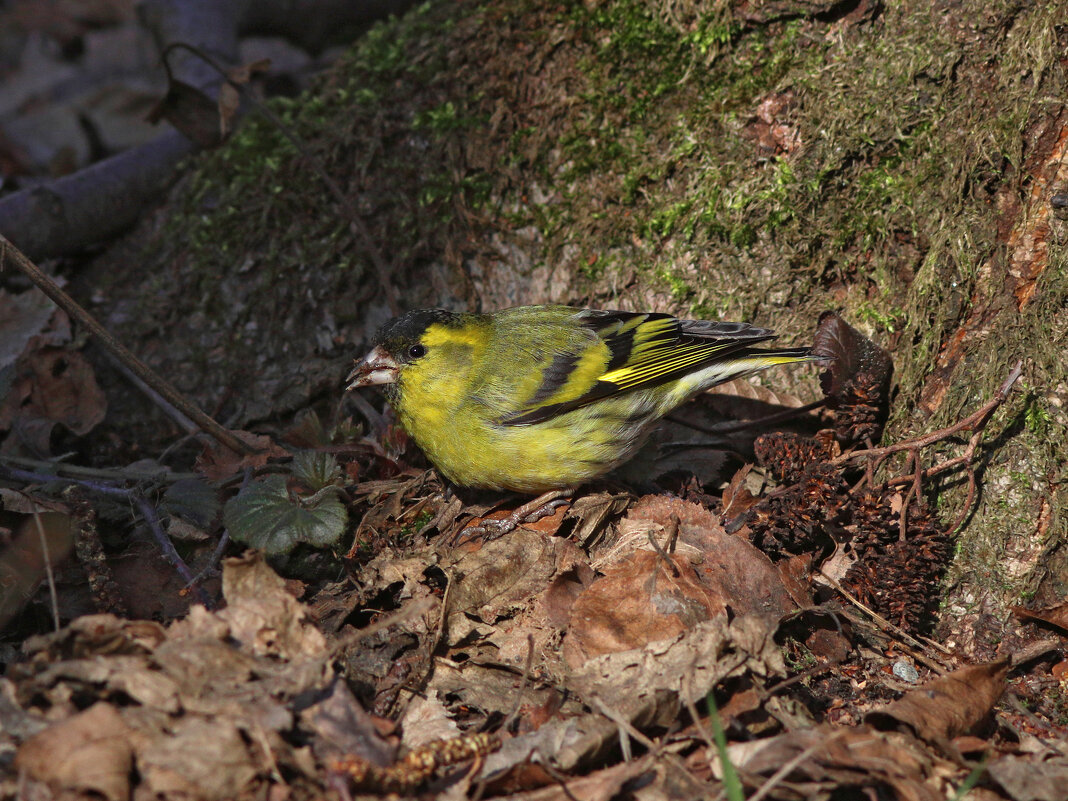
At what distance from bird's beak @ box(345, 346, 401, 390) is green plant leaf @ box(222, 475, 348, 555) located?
806mm

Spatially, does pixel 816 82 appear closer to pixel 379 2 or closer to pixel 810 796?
Result: pixel 810 796

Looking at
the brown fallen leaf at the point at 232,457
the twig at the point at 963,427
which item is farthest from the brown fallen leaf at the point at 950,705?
the brown fallen leaf at the point at 232,457

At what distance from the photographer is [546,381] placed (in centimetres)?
431

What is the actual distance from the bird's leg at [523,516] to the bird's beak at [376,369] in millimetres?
924

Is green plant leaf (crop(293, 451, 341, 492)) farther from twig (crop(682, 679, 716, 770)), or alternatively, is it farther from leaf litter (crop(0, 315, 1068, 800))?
twig (crop(682, 679, 716, 770))

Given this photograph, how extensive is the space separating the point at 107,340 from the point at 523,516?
2.02 m

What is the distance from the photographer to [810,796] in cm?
237

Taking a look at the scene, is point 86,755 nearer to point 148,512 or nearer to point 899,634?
point 148,512

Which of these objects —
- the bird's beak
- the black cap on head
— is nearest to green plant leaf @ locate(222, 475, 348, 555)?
the bird's beak

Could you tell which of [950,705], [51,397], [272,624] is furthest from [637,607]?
[51,397]

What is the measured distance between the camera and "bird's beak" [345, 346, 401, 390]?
425cm

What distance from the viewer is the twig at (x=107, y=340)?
338cm

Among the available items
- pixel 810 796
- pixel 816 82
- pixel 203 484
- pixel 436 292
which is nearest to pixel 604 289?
pixel 436 292

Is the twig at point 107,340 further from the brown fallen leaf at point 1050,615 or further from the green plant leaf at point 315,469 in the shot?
the brown fallen leaf at point 1050,615
